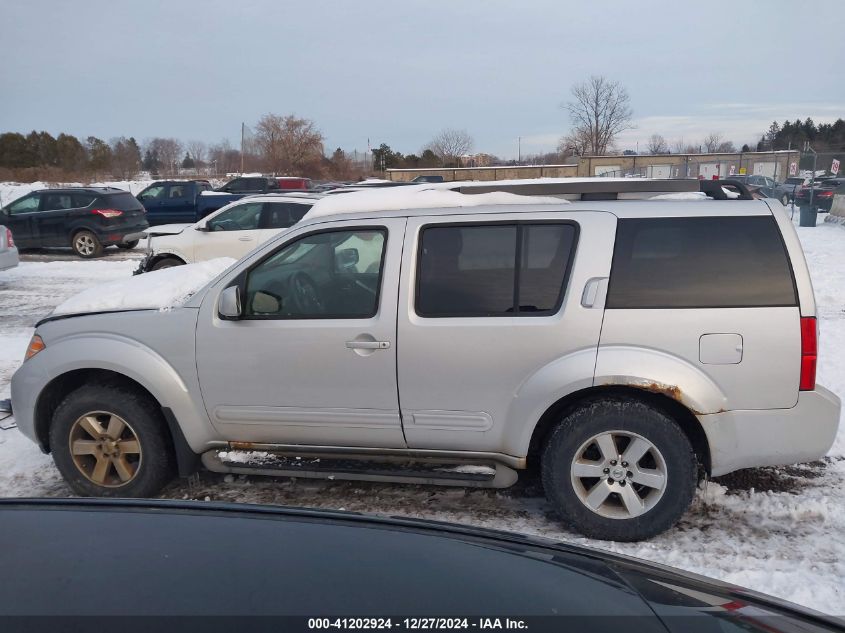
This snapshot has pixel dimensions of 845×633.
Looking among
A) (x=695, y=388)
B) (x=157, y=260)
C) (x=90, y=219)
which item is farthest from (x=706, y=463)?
Answer: (x=90, y=219)

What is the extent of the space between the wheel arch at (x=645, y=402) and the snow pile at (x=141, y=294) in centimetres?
234

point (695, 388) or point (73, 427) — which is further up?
point (695, 388)

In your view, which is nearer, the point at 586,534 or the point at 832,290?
the point at 586,534

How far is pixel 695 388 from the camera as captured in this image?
3641 mm

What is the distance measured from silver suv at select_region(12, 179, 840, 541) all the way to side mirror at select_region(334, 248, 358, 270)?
17mm

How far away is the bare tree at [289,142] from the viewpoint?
63.6 meters

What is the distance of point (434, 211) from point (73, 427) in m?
2.62

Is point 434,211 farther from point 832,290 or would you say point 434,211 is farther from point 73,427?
point 832,290

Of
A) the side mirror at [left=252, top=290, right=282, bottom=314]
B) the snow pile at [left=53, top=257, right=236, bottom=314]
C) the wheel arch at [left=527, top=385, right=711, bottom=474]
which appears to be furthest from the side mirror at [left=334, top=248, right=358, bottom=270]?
the wheel arch at [left=527, top=385, right=711, bottom=474]

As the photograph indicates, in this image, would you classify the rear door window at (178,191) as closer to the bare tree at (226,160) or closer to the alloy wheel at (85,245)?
the alloy wheel at (85,245)

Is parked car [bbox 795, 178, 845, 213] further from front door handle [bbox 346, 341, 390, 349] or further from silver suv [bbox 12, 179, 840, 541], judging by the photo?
front door handle [bbox 346, 341, 390, 349]

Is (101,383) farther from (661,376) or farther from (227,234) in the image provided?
(227,234)

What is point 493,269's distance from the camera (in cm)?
398

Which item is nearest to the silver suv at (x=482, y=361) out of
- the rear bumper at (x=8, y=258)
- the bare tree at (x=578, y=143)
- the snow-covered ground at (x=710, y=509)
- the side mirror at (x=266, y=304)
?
the side mirror at (x=266, y=304)
